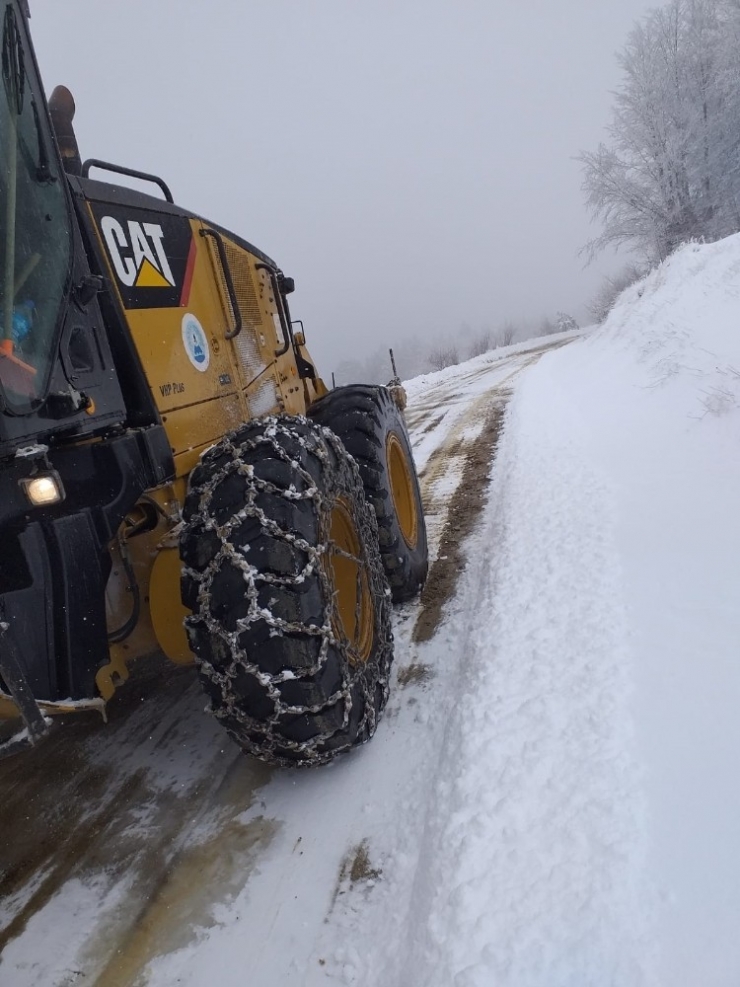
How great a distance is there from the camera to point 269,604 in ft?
7.38

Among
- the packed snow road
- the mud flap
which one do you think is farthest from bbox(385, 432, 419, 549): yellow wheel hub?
the mud flap

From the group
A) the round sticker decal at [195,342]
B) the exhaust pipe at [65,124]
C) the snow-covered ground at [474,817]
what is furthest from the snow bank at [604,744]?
the exhaust pipe at [65,124]

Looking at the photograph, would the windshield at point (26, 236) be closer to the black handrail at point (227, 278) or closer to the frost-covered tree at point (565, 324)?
the black handrail at point (227, 278)

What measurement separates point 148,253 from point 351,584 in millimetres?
1787

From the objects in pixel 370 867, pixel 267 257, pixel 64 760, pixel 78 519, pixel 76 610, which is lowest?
pixel 370 867

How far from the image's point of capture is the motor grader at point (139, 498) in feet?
6.65

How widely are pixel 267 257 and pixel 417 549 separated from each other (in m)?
2.37

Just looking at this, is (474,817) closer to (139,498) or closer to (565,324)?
(139,498)

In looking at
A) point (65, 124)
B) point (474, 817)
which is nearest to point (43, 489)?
point (474, 817)

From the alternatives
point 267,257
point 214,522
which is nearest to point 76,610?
point 214,522

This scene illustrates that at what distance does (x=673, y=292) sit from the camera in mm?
11102

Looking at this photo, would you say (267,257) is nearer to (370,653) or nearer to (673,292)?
(370,653)

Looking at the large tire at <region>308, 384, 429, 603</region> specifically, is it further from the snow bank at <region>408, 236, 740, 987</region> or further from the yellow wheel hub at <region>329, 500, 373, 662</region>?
the yellow wheel hub at <region>329, 500, 373, 662</region>

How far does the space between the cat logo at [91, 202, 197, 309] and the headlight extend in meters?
0.92
